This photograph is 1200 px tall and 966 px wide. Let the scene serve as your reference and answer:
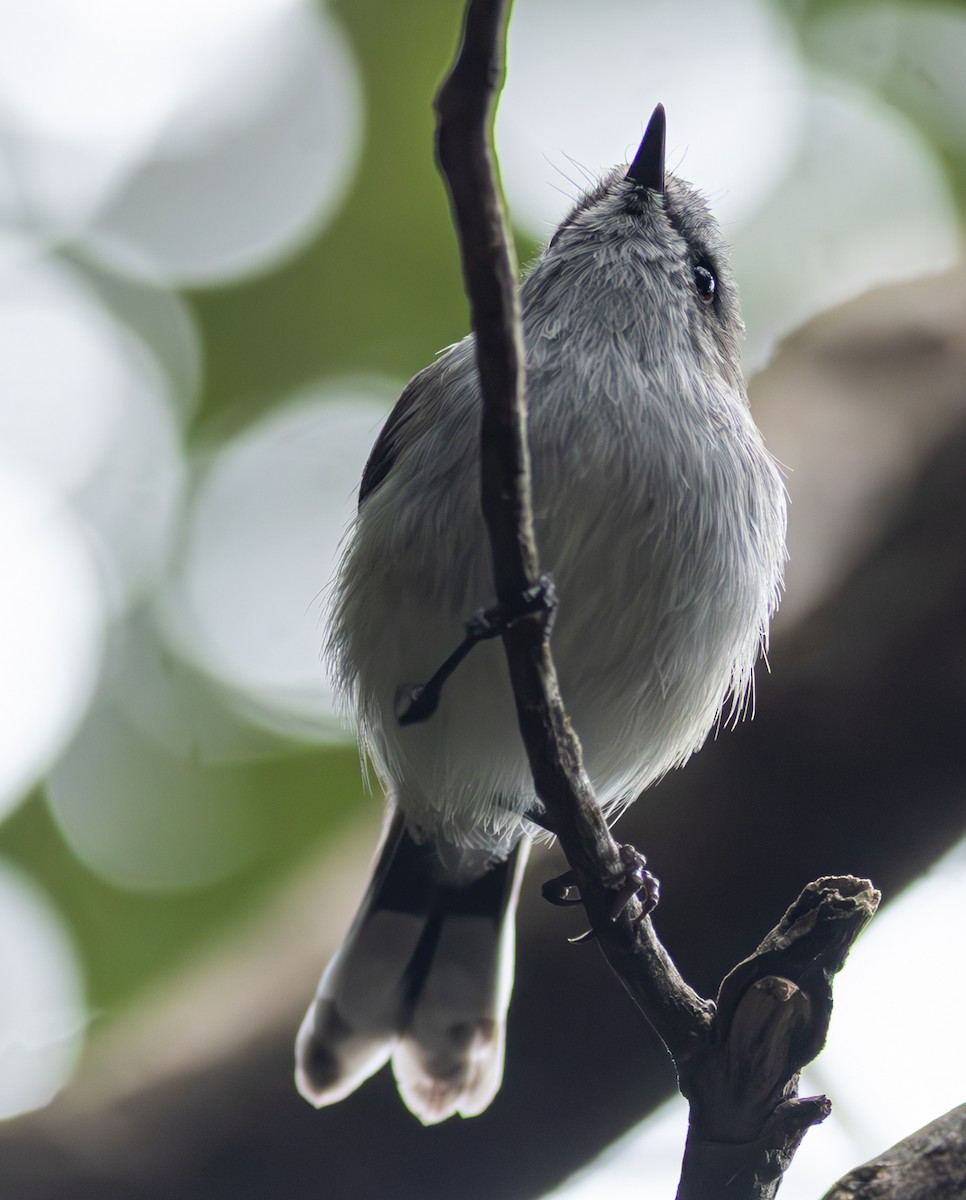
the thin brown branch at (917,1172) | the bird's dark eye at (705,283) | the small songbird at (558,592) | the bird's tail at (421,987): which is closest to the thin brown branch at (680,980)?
the thin brown branch at (917,1172)

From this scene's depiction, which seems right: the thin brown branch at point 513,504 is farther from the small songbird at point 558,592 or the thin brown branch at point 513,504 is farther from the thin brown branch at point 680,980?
the small songbird at point 558,592

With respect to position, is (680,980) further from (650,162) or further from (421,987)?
(650,162)

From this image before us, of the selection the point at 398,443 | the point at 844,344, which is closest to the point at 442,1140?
the point at 398,443

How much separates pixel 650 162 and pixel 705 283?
27cm

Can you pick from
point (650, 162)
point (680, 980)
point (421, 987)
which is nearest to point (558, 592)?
point (680, 980)

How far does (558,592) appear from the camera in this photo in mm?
1798

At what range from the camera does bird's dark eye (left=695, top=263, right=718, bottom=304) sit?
228 cm

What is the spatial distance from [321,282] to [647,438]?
208cm

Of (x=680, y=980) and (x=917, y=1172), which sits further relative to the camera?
(x=680, y=980)

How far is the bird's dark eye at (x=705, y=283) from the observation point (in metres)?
2.28

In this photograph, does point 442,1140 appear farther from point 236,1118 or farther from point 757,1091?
point 757,1091

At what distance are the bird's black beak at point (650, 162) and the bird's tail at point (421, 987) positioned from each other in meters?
1.53

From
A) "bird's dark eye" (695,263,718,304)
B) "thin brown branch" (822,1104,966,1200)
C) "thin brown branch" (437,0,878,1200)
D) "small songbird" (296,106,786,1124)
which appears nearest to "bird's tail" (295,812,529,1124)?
"small songbird" (296,106,786,1124)

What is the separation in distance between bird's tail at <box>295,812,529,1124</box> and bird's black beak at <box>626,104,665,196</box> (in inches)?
60.1
